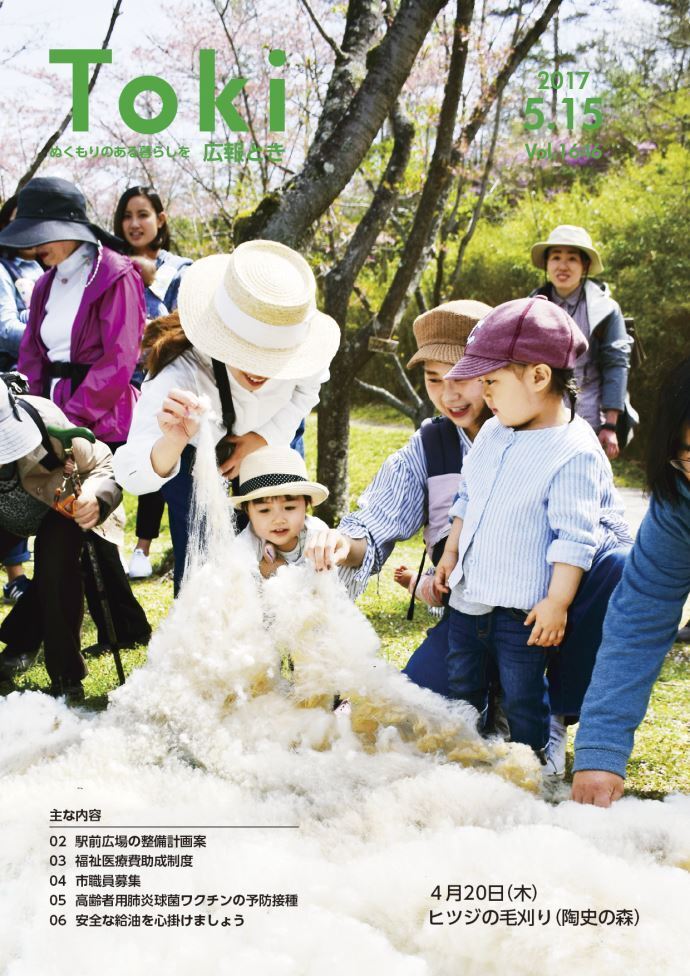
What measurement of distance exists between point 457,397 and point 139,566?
3.06 metres

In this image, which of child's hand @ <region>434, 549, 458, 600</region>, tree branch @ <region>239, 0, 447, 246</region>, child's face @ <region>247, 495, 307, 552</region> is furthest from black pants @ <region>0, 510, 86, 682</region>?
tree branch @ <region>239, 0, 447, 246</region>

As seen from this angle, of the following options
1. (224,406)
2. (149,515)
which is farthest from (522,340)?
(149,515)

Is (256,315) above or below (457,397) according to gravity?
above

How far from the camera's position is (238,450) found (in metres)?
3.21

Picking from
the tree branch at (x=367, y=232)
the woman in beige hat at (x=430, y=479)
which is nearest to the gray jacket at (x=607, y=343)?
the tree branch at (x=367, y=232)

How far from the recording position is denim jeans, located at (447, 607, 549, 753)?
252 cm

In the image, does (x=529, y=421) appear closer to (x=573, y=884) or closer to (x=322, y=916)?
(x=573, y=884)

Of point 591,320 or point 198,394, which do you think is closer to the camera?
point 198,394

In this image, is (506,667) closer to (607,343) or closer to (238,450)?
(238,450)

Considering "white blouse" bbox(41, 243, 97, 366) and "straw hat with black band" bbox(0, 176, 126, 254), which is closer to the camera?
"straw hat with black band" bbox(0, 176, 126, 254)

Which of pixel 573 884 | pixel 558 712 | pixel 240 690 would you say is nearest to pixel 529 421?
pixel 558 712

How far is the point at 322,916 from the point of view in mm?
1699

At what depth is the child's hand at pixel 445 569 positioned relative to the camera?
2721 mm

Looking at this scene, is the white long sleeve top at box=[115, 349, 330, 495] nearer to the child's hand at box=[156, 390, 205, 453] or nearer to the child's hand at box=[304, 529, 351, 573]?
the child's hand at box=[156, 390, 205, 453]
